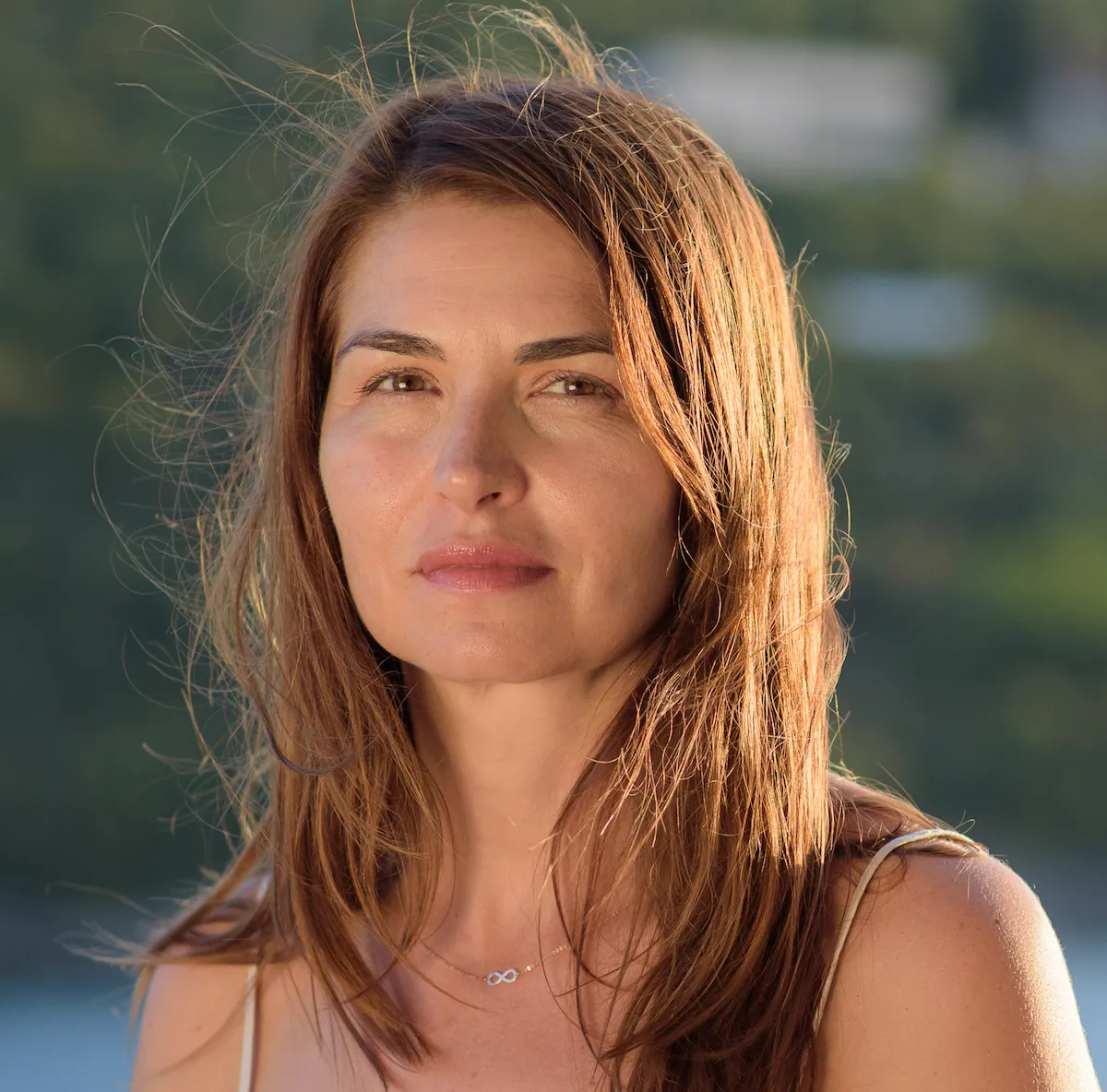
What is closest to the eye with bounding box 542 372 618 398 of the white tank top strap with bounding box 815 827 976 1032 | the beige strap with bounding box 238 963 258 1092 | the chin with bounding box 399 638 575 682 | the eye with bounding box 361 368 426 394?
the eye with bounding box 361 368 426 394

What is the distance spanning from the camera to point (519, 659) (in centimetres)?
147

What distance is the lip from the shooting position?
144cm

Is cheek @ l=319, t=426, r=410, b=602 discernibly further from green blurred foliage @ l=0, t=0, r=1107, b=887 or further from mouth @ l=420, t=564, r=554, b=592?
green blurred foliage @ l=0, t=0, r=1107, b=887

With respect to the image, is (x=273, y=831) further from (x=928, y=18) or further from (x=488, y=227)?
(x=928, y=18)

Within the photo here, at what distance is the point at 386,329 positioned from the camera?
1.53 metres

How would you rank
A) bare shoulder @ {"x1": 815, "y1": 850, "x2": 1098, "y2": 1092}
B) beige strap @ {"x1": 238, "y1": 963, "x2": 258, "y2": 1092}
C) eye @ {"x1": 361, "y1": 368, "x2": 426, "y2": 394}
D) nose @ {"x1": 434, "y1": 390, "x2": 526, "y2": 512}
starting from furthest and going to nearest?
1. beige strap @ {"x1": 238, "y1": 963, "x2": 258, "y2": 1092}
2. eye @ {"x1": 361, "y1": 368, "x2": 426, "y2": 394}
3. nose @ {"x1": 434, "y1": 390, "x2": 526, "y2": 512}
4. bare shoulder @ {"x1": 815, "y1": 850, "x2": 1098, "y2": 1092}

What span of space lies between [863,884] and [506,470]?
53 centimetres

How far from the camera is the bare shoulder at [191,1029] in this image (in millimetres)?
1682

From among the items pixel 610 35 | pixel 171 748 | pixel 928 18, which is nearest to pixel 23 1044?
pixel 171 748

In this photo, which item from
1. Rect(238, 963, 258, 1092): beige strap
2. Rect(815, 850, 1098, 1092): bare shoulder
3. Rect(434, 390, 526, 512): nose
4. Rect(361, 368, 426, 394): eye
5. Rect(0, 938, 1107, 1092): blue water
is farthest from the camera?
Rect(0, 938, 1107, 1092): blue water

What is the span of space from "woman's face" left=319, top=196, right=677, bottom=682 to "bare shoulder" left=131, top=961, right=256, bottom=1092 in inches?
19.8

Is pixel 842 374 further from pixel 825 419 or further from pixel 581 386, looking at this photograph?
pixel 581 386

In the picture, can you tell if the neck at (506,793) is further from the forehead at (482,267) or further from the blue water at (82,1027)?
the blue water at (82,1027)

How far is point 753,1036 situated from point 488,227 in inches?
32.6
